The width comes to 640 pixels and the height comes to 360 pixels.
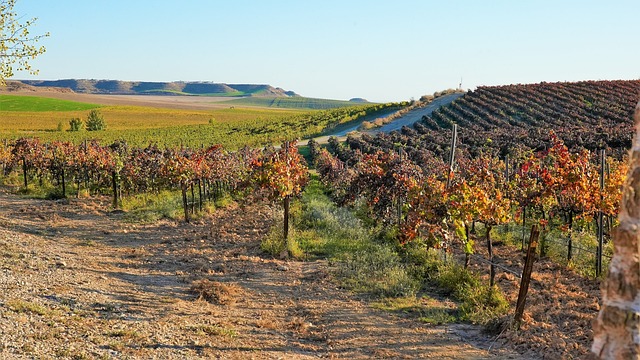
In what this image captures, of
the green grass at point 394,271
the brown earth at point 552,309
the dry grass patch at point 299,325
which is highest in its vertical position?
the brown earth at point 552,309

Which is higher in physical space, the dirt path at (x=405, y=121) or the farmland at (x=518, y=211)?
the dirt path at (x=405, y=121)

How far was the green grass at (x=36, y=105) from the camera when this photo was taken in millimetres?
102000

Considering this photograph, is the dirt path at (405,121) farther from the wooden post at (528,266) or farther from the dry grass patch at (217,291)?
A: the wooden post at (528,266)

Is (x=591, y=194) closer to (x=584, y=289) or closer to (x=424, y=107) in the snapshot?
(x=584, y=289)

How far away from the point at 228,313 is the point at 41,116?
304ft

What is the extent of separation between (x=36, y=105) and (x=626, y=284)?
123175 mm

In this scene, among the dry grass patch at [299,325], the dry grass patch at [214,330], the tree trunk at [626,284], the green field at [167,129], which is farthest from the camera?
the green field at [167,129]

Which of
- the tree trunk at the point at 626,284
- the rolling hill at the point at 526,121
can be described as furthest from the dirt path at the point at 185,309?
the rolling hill at the point at 526,121

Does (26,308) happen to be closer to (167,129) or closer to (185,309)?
(185,309)

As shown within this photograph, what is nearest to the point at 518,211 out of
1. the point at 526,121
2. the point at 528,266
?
the point at 528,266

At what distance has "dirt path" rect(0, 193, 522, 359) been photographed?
26.7 feet

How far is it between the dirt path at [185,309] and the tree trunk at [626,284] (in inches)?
242

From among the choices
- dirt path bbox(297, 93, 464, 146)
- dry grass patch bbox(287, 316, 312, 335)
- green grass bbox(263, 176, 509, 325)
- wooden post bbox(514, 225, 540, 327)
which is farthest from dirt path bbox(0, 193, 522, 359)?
dirt path bbox(297, 93, 464, 146)

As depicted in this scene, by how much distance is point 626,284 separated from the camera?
2.69 m
